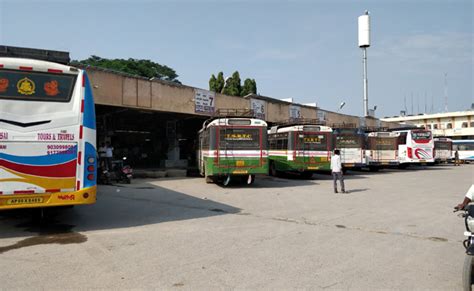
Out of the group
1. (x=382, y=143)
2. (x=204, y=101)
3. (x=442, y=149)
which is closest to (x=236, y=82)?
(x=442, y=149)

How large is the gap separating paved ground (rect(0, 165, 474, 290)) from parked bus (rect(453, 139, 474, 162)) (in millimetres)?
39343

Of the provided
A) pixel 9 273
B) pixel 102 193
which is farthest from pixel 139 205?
pixel 9 273

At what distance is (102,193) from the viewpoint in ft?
46.8

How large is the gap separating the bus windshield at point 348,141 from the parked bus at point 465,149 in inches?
1097

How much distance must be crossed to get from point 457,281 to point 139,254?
4604 millimetres

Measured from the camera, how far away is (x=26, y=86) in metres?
7.41

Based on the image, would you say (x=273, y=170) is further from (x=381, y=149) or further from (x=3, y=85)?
(x=3, y=85)

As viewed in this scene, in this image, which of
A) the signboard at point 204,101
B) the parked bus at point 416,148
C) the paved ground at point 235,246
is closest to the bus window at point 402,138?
the parked bus at point 416,148

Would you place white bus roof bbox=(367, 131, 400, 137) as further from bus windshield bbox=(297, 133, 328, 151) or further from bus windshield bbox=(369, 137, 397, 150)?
bus windshield bbox=(297, 133, 328, 151)

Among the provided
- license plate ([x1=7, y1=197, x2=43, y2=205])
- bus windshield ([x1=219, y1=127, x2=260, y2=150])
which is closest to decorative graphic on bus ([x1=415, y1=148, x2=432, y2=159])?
bus windshield ([x1=219, y1=127, x2=260, y2=150])

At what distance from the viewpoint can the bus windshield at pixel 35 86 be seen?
7270mm

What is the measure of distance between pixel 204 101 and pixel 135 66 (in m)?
39.0

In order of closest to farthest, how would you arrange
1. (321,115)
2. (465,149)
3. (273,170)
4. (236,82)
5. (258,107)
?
(273,170) < (258,107) < (321,115) < (465,149) < (236,82)

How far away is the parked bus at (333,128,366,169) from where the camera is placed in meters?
23.7
